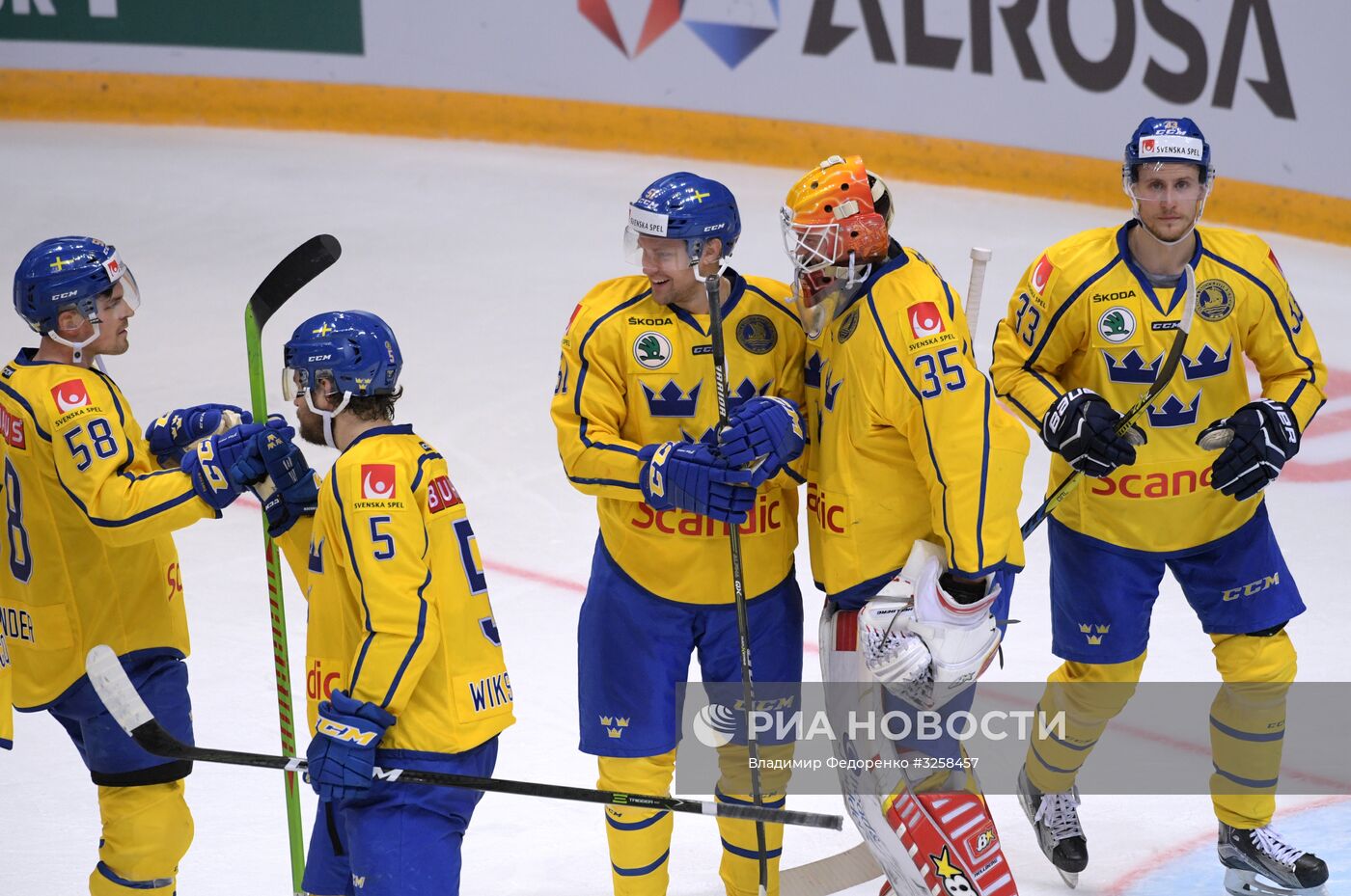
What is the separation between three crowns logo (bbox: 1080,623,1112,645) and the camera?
413 centimetres

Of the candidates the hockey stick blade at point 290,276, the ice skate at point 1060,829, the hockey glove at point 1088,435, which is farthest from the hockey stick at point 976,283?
the hockey stick blade at point 290,276

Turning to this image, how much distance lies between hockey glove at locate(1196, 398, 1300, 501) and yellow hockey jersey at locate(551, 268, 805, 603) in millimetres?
952

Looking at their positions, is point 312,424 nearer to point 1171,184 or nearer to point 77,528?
point 77,528

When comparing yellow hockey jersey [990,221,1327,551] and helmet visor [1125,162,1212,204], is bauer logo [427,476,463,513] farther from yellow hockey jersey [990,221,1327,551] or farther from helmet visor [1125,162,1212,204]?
helmet visor [1125,162,1212,204]

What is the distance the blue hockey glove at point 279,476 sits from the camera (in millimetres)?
3426

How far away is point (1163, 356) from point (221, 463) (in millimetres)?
2050

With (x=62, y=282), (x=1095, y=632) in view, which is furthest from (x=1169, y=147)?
(x=62, y=282)

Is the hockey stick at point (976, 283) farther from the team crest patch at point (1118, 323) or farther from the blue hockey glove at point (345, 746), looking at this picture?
the blue hockey glove at point (345, 746)

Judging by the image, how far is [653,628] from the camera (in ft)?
12.3

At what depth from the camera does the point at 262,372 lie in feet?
Result: 11.7

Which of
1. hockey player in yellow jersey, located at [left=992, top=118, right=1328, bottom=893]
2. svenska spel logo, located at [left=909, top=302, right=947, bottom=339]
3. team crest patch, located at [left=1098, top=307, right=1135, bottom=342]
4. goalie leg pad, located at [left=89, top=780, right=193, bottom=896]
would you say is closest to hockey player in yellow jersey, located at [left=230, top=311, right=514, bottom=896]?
goalie leg pad, located at [left=89, top=780, right=193, bottom=896]

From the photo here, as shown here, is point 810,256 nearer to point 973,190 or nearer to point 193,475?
point 193,475

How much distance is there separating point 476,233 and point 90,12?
345cm

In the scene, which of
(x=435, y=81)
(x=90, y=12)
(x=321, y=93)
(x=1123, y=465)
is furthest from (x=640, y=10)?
(x=1123, y=465)
